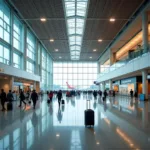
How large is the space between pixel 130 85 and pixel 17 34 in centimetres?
2344

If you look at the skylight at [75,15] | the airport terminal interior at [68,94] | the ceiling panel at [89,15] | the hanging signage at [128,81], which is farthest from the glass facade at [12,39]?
the hanging signage at [128,81]

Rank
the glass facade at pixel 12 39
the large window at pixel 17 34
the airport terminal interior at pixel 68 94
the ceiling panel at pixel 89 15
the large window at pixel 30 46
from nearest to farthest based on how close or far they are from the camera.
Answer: the airport terminal interior at pixel 68 94 < the ceiling panel at pixel 89 15 < the glass facade at pixel 12 39 < the large window at pixel 17 34 < the large window at pixel 30 46

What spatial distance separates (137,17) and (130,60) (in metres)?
5.78

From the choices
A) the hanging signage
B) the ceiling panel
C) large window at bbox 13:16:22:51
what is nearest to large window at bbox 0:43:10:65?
large window at bbox 13:16:22:51

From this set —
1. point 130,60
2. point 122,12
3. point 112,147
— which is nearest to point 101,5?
point 122,12

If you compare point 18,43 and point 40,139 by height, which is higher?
point 18,43

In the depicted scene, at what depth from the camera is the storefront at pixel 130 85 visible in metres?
39.0

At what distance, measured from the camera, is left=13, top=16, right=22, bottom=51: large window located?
1246 inches

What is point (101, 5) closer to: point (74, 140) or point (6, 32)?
point (6, 32)

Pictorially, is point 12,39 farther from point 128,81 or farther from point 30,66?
point 128,81

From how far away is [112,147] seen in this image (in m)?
5.80

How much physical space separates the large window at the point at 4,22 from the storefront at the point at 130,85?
912 inches

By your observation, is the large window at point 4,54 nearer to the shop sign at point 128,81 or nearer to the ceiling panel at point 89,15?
the ceiling panel at point 89,15

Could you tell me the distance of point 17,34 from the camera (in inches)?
1310
